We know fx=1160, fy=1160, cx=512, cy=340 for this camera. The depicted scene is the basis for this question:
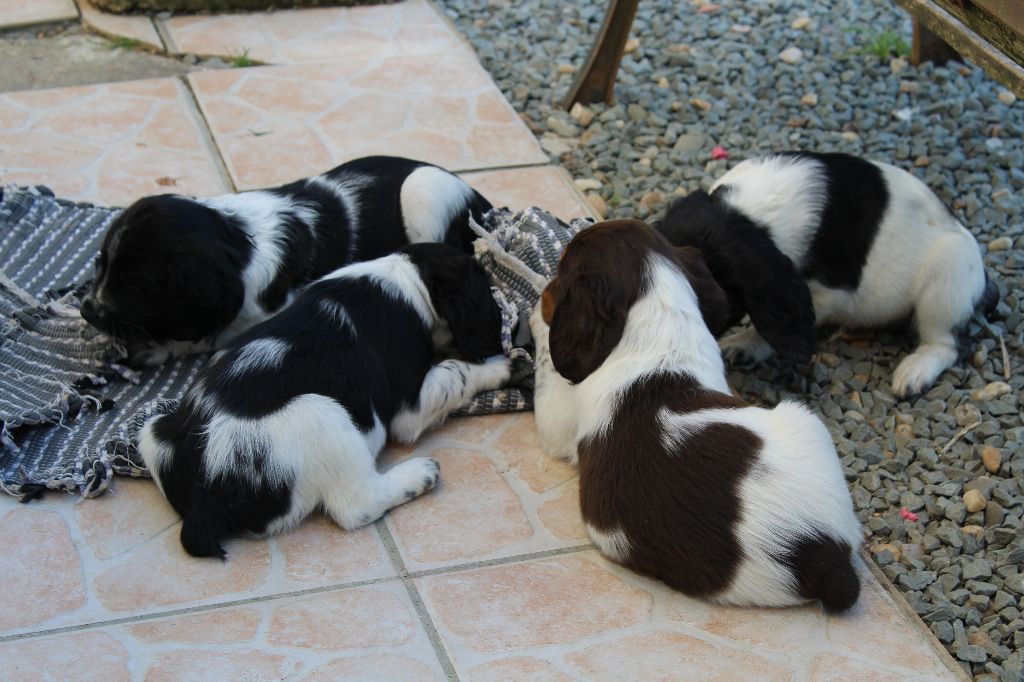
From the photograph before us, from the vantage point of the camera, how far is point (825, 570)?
3490mm

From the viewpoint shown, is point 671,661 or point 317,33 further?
point 317,33

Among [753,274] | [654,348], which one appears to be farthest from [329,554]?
[753,274]

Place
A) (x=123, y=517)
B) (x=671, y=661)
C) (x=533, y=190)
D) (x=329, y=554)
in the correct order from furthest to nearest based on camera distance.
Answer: (x=533, y=190) → (x=123, y=517) → (x=329, y=554) → (x=671, y=661)

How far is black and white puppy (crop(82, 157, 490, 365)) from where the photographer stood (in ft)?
14.0

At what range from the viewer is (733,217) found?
4.46 m

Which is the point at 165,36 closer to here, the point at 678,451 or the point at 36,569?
the point at 36,569

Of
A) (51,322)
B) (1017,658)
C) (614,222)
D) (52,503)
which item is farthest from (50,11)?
(1017,658)

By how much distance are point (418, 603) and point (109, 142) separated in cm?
368

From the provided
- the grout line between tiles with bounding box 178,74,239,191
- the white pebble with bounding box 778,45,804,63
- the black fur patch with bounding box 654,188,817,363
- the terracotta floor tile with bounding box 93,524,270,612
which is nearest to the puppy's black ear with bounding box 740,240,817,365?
the black fur patch with bounding box 654,188,817,363

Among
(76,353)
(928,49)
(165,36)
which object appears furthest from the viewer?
(165,36)

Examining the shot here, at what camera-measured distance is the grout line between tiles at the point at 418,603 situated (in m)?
3.49

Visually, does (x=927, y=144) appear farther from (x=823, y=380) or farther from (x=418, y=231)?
(x=418, y=231)

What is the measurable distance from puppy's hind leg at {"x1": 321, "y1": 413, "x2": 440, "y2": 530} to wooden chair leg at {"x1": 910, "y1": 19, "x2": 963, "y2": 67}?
Result: 15.7ft

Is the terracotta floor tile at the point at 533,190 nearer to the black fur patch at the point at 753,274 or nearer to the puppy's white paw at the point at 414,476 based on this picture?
the black fur patch at the point at 753,274
